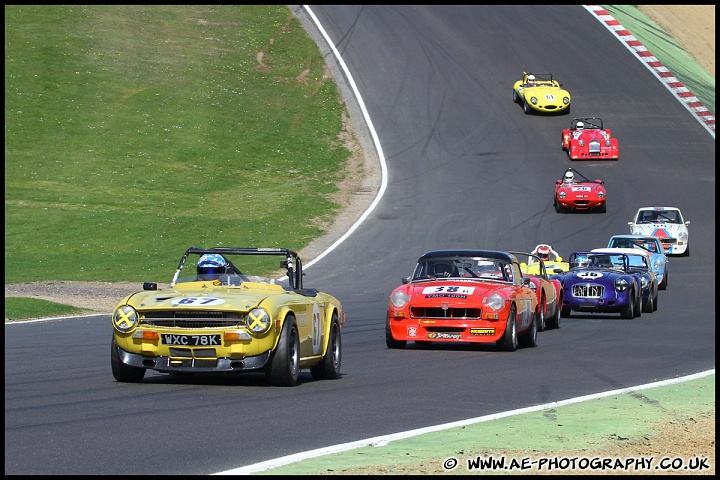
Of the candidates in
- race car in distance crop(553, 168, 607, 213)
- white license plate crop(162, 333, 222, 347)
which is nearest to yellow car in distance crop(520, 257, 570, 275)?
race car in distance crop(553, 168, 607, 213)

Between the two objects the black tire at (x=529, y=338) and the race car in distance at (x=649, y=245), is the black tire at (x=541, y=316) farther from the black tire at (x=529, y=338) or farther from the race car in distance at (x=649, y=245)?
the race car in distance at (x=649, y=245)

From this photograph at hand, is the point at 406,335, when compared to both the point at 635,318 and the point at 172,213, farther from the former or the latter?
the point at 172,213

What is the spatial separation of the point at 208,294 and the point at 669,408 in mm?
4544

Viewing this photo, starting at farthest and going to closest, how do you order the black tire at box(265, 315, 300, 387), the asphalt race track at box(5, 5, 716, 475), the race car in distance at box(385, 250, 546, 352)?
the race car in distance at box(385, 250, 546, 352) → the black tire at box(265, 315, 300, 387) → the asphalt race track at box(5, 5, 716, 475)

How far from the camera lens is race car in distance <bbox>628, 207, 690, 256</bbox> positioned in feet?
113

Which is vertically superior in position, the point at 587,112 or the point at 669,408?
the point at 587,112

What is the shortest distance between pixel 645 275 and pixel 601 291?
1525 millimetres

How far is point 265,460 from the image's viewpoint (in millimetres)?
7656

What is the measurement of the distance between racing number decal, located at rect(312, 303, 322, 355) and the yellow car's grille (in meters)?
1.17

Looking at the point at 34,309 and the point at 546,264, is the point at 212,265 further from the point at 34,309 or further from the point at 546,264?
the point at 546,264

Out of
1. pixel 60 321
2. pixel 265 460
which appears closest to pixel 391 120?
pixel 60 321

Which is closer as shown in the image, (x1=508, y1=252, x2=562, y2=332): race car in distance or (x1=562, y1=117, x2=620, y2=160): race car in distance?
(x1=508, y1=252, x2=562, y2=332): race car in distance

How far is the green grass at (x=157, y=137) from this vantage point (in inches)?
1334

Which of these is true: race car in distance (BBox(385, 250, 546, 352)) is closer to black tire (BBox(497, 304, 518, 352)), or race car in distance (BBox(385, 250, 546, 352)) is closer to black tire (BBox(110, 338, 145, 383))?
black tire (BBox(497, 304, 518, 352))
